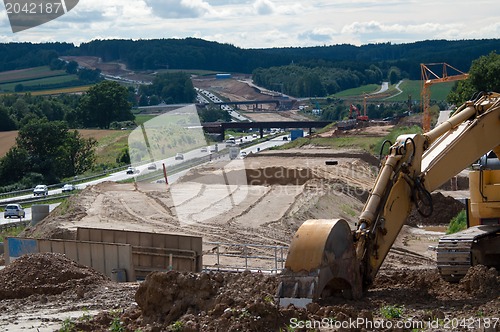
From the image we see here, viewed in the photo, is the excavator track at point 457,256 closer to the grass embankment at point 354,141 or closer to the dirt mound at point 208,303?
the dirt mound at point 208,303

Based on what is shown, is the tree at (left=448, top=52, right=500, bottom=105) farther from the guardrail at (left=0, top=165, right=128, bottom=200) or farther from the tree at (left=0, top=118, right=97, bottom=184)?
the tree at (left=0, top=118, right=97, bottom=184)

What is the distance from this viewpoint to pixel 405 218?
16.2 meters

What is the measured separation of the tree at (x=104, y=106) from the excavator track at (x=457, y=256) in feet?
378

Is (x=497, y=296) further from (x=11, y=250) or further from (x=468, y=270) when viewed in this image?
(x=11, y=250)

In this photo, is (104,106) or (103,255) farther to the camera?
(104,106)

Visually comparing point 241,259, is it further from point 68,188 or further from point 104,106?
point 104,106

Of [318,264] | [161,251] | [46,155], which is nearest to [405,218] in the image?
[318,264]

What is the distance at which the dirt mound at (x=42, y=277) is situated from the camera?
766 inches

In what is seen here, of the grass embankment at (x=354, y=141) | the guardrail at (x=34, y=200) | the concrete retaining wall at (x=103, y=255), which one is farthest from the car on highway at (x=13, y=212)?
the concrete retaining wall at (x=103, y=255)

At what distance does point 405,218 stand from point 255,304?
3.83 m

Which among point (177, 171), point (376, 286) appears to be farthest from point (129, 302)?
point (177, 171)

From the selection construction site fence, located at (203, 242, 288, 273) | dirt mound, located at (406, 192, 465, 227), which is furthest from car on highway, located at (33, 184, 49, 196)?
construction site fence, located at (203, 242, 288, 273)

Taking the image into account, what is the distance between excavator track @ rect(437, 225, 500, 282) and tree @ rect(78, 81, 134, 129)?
11533 cm

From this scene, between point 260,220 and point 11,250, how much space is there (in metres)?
15.6
